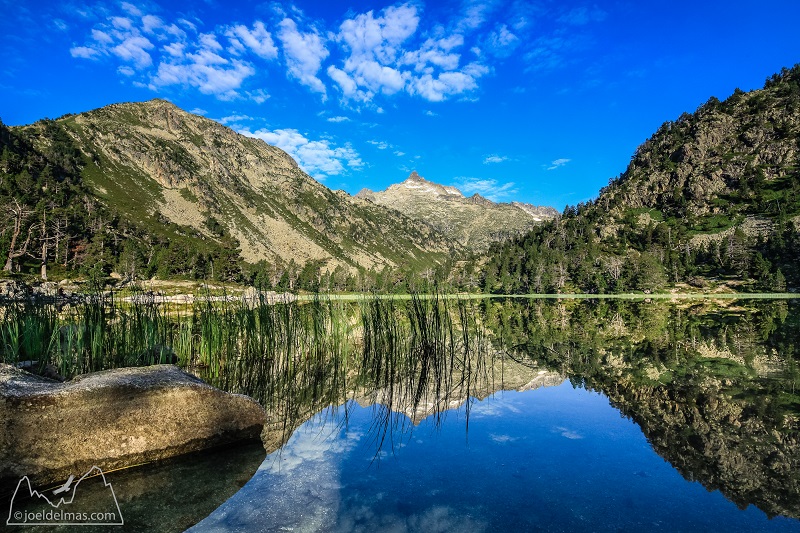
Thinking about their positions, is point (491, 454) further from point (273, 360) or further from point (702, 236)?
point (702, 236)

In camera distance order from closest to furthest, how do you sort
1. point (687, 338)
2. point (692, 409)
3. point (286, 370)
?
1. point (692, 409)
2. point (286, 370)
3. point (687, 338)

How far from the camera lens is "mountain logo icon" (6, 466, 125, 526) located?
5.55 metres

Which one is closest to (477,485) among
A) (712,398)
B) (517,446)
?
(517,446)

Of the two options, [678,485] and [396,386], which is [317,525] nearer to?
[678,485]

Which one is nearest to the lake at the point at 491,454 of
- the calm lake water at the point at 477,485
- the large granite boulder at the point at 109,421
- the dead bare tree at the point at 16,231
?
the calm lake water at the point at 477,485

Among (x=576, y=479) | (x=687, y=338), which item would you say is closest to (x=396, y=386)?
(x=576, y=479)

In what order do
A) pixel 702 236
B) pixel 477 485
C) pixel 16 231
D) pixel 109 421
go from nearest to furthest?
pixel 477 485, pixel 109 421, pixel 16 231, pixel 702 236

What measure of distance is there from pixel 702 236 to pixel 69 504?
196m

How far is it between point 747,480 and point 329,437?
745 centimetres

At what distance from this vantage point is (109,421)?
6957 millimetres

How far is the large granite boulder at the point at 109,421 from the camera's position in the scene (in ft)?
20.8

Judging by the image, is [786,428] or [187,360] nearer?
[786,428]

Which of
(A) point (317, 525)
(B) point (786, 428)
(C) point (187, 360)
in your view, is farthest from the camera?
(C) point (187, 360)

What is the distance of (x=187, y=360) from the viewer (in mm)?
15523
